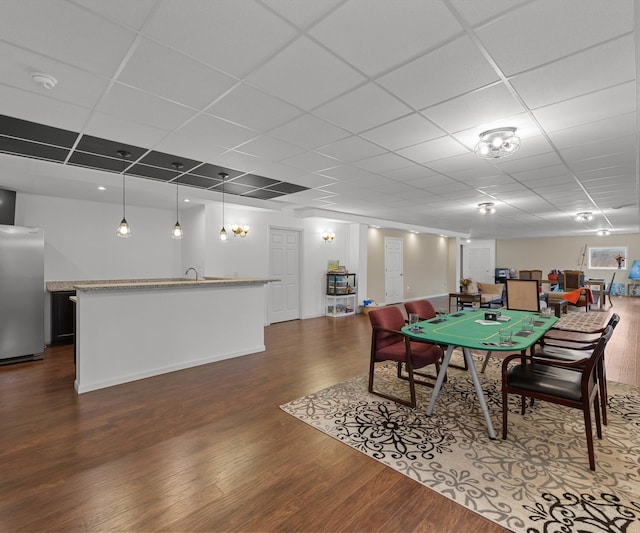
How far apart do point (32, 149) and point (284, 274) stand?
4904mm

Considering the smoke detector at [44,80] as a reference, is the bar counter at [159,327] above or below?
below

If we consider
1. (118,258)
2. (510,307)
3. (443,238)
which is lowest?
(510,307)

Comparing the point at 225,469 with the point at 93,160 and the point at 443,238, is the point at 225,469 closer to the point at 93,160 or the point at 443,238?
the point at 93,160

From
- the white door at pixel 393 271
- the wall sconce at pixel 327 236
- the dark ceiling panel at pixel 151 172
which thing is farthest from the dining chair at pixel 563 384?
the white door at pixel 393 271

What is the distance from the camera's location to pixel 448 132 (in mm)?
3080

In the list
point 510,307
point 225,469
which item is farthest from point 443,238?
point 225,469

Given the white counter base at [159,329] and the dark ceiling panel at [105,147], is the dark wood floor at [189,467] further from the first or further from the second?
the dark ceiling panel at [105,147]

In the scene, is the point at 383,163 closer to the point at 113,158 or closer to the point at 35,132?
the point at 113,158

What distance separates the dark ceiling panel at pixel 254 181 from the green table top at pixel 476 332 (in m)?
3.06

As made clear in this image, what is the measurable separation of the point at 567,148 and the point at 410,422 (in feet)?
10.9

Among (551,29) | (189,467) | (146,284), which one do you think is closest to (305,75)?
(551,29)

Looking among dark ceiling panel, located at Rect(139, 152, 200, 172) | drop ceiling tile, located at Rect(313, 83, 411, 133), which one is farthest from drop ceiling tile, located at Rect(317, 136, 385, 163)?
dark ceiling panel, located at Rect(139, 152, 200, 172)

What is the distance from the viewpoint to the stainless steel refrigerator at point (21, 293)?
4441mm

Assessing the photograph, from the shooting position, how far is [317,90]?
2.36 metres
